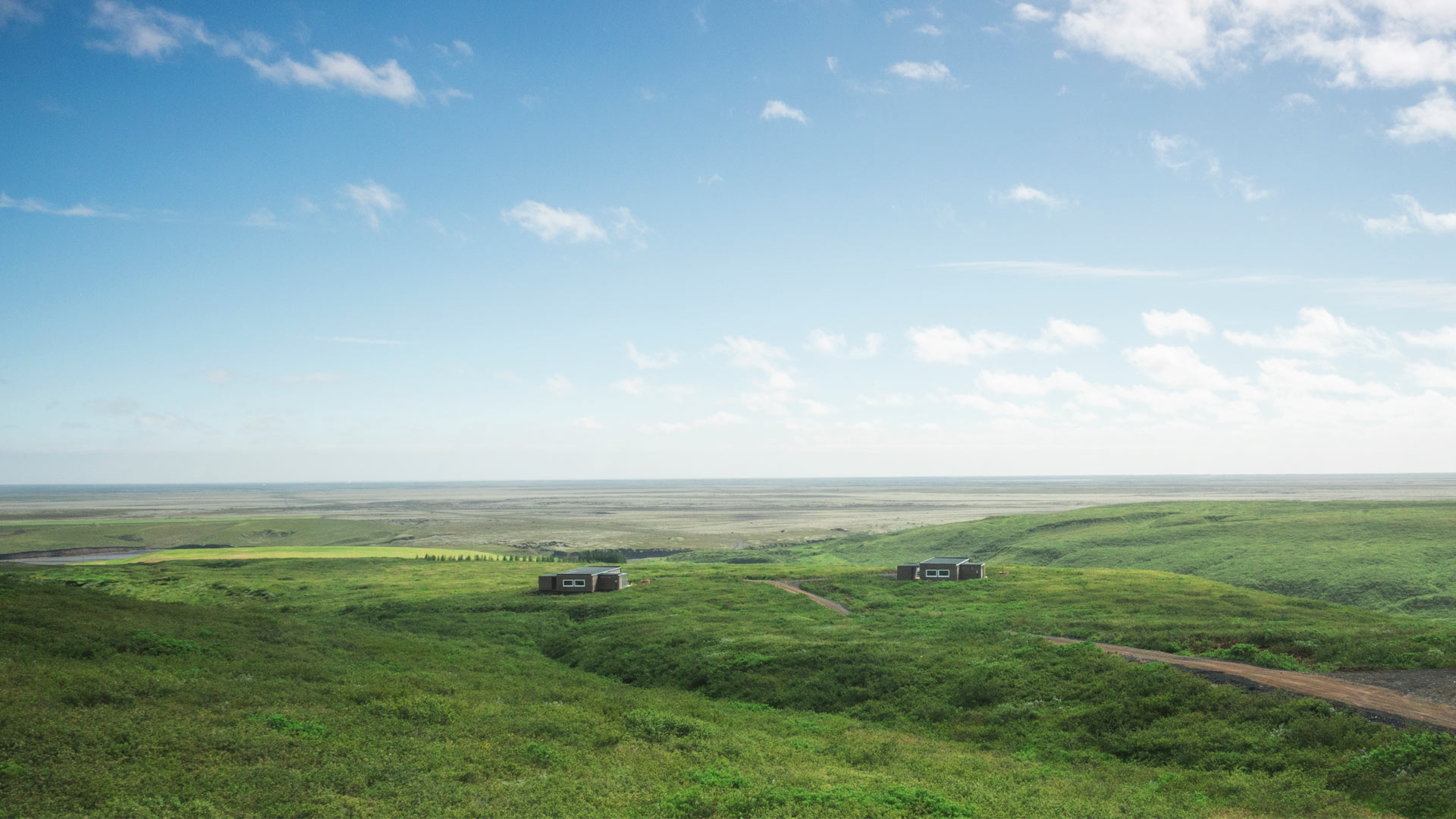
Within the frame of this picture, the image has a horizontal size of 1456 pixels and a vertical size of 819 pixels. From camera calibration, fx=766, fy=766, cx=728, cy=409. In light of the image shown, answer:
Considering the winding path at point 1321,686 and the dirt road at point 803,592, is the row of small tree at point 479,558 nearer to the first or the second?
the dirt road at point 803,592

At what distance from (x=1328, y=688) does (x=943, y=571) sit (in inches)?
2061

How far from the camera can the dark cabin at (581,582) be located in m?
80.1

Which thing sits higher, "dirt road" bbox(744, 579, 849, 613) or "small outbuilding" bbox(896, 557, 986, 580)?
"small outbuilding" bbox(896, 557, 986, 580)

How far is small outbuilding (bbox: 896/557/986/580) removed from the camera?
85.4m

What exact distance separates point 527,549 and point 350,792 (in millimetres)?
142152

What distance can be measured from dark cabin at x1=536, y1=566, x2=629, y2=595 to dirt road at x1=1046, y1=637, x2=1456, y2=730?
51.2m

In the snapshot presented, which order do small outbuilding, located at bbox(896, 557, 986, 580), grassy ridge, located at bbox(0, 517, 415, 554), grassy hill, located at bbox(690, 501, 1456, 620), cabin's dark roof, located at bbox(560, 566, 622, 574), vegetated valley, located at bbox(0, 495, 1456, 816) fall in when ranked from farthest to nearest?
grassy ridge, located at bbox(0, 517, 415, 554) → grassy hill, located at bbox(690, 501, 1456, 620) → small outbuilding, located at bbox(896, 557, 986, 580) → cabin's dark roof, located at bbox(560, 566, 622, 574) → vegetated valley, located at bbox(0, 495, 1456, 816)

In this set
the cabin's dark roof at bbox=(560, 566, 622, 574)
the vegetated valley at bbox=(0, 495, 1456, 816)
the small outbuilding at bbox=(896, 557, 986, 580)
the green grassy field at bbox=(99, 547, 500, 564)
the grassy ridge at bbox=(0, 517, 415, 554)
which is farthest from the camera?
the grassy ridge at bbox=(0, 517, 415, 554)

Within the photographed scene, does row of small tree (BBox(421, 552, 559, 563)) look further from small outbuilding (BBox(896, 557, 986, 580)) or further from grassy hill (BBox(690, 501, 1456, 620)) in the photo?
small outbuilding (BBox(896, 557, 986, 580))

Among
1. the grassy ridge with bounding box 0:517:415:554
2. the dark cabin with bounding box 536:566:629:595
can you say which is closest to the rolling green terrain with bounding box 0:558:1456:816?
the dark cabin with bounding box 536:566:629:595

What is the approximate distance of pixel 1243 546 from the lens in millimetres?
116000

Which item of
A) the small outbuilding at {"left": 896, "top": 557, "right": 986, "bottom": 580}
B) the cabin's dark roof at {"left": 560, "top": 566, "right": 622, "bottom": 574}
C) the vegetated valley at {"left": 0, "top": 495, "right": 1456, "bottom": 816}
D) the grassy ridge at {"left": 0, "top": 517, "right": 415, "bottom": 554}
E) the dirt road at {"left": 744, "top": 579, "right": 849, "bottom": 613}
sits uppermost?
A: the vegetated valley at {"left": 0, "top": 495, "right": 1456, "bottom": 816}

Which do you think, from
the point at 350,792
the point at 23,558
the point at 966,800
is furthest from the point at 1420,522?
the point at 23,558

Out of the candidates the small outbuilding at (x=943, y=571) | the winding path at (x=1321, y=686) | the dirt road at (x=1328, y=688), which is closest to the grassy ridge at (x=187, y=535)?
the small outbuilding at (x=943, y=571)
